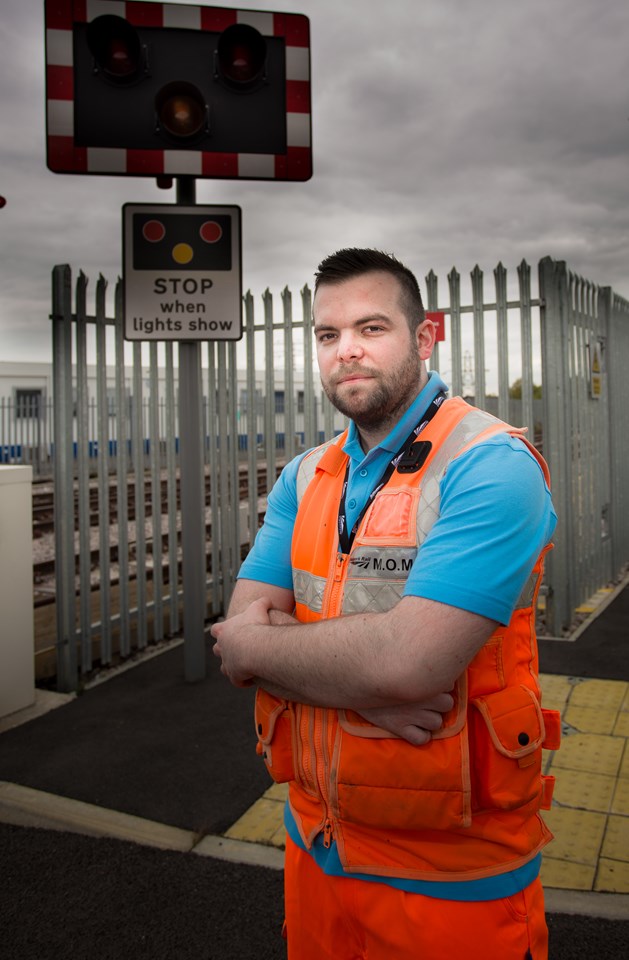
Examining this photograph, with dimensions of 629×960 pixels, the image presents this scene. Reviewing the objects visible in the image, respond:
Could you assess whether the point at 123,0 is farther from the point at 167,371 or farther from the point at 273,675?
the point at 273,675

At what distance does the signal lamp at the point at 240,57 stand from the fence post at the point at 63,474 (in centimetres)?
171

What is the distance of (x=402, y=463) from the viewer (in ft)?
5.34

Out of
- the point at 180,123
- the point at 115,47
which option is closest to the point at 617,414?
the point at 180,123

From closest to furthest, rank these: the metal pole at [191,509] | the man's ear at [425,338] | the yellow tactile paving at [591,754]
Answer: the man's ear at [425,338]
the yellow tactile paving at [591,754]
the metal pole at [191,509]

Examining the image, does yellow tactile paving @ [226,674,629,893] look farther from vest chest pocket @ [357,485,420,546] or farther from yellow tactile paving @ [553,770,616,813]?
vest chest pocket @ [357,485,420,546]

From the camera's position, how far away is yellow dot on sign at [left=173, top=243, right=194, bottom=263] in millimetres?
5023

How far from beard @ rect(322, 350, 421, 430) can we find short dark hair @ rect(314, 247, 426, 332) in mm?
118

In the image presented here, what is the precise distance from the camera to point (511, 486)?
143 centimetres

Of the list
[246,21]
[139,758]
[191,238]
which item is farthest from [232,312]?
[139,758]

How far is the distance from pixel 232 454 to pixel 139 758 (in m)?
3.41

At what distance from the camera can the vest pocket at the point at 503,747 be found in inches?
56.9

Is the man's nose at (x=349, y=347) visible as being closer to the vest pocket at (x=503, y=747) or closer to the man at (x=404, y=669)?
the man at (x=404, y=669)

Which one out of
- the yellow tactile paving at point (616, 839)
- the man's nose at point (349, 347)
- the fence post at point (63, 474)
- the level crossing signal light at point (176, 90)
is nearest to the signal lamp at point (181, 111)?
the level crossing signal light at point (176, 90)

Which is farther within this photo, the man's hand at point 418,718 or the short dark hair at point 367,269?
the short dark hair at point 367,269
